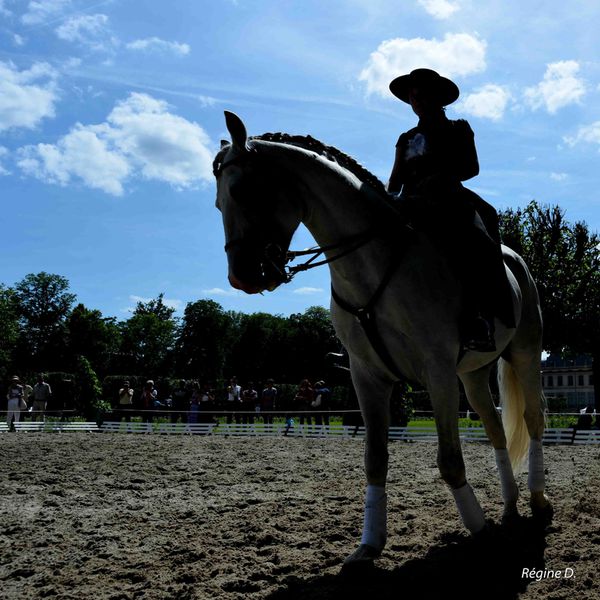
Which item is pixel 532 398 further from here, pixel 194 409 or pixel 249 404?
pixel 194 409

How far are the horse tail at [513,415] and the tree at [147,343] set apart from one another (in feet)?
268

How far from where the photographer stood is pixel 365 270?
14.3 feet

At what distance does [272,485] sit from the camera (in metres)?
8.22

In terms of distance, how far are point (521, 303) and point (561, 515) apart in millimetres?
1877

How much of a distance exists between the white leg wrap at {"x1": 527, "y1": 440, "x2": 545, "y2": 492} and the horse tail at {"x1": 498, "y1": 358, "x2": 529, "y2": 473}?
1.04ft

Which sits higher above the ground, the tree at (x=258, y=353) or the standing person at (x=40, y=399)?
the tree at (x=258, y=353)

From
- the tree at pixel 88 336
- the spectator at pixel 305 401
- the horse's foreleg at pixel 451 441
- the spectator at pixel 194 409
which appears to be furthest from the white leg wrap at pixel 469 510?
the tree at pixel 88 336

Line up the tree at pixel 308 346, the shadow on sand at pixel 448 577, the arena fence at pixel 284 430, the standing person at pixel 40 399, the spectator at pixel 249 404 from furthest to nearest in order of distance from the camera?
1. the tree at pixel 308 346
2. the standing person at pixel 40 399
3. the spectator at pixel 249 404
4. the arena fence at pixel 284 430
5. the shadow on sand at pixel 448 577

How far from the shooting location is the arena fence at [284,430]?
15.5 meters

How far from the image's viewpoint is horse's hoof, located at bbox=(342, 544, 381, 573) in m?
4.12

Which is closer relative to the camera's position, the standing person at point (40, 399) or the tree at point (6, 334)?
the standing person at point (40, 399)

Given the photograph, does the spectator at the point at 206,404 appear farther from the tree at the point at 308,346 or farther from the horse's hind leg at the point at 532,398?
the tree at the point at 308,346

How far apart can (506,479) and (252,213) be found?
3.42 metres

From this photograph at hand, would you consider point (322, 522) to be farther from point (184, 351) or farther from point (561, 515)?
point (184, 351)
